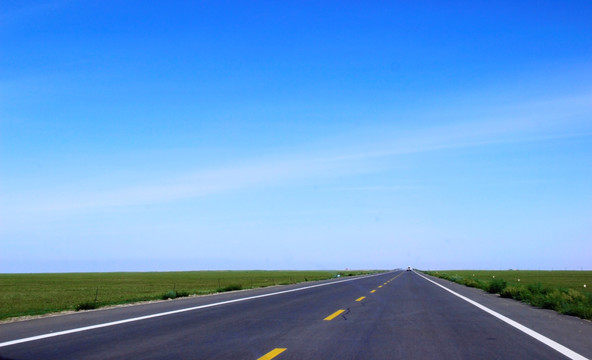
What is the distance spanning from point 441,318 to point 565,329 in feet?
9.92

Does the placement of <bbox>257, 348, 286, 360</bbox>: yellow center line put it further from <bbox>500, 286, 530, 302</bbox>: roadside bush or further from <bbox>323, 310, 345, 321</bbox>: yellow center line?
<bbox>500, 286, 530, 302</bbox>: roadside bush

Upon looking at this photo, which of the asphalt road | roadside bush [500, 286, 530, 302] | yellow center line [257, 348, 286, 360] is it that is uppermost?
roadside bush [500, 286, 530, 302]

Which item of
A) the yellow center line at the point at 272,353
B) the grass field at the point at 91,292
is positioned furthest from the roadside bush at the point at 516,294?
the yellow center line at the point at 272,353

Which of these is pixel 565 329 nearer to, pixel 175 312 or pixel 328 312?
pixel 328 312

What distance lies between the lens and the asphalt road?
8.05 metres

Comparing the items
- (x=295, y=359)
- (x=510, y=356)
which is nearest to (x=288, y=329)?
(x=295, y=359)

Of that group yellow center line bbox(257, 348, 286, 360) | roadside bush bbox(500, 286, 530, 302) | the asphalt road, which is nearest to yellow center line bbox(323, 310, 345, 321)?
the asphalt road

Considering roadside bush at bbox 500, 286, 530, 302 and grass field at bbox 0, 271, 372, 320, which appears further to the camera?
roadside bush at bbox 500, 286, 530, 302

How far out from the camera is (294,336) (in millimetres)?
9914

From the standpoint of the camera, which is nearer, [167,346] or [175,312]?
[167,346]

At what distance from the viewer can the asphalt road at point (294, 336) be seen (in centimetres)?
805

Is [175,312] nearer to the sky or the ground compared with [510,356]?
nearer to the sky

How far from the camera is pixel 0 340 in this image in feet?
30.5

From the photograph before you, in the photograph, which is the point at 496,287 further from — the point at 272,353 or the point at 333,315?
the point at 272,353
